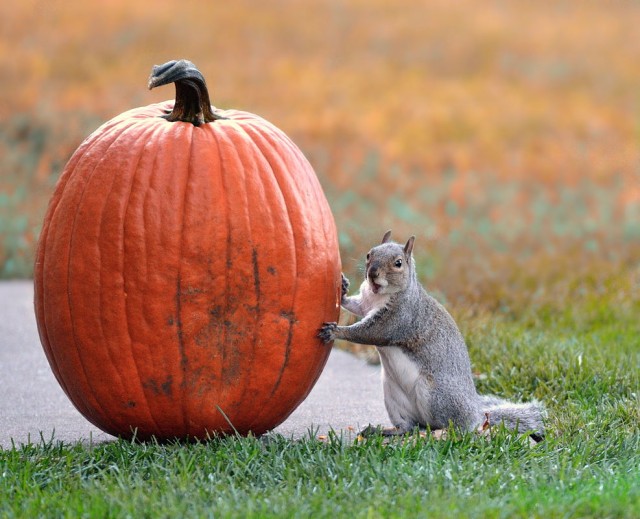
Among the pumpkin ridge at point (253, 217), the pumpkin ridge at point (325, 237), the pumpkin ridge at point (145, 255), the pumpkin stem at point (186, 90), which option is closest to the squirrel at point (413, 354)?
the pumpkin ridge at point (325, 237)

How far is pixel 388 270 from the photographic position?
4.00m

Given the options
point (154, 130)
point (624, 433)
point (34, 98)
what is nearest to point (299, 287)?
point (154, 130)

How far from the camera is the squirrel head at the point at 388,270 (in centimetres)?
398

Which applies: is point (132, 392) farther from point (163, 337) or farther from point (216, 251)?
point (216, 251)

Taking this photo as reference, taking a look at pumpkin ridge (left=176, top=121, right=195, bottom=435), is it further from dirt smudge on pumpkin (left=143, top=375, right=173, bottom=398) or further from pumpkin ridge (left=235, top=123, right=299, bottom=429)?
pumpkin ridge (left=235, top=123, right=299, bottom=429)

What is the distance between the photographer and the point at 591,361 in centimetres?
505

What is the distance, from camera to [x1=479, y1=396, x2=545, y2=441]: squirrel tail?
411 centimetres

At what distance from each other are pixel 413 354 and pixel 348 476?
2.61ft

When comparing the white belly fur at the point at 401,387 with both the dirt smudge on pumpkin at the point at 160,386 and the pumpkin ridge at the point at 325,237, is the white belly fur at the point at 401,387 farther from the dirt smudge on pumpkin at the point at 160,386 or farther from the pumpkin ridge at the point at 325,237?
the dirt smudge on pumpkin at the point at 160,386

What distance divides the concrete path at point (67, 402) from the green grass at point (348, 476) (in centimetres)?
30

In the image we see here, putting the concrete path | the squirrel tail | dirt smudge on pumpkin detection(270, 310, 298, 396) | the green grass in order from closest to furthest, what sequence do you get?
the green grass
dirt smudge on pumpkin detection(270, 310, 298, 396)
the squirrel tail
the concrete path

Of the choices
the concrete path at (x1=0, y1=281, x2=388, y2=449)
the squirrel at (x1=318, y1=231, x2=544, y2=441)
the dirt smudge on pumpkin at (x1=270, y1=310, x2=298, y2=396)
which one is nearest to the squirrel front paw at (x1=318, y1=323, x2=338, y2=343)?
the squirrel at (x1=318, y1=231, x2=544, y2=441)

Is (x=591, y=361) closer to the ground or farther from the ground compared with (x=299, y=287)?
closer to the ground

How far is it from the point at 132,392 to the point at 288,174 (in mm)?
1039
